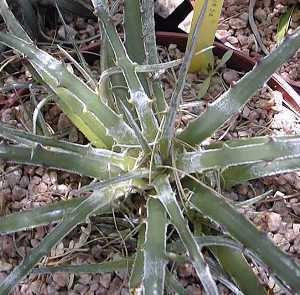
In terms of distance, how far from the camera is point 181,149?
2.71 feet

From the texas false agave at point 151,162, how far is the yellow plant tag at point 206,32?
0.27ft

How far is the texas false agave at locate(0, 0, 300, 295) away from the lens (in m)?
0.71

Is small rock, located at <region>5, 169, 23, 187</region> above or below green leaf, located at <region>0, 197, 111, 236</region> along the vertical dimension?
above

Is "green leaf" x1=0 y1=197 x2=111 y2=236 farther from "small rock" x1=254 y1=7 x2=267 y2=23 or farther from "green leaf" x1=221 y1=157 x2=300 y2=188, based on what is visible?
"small rock" x1=254 y1=7 x2=267 y2=23

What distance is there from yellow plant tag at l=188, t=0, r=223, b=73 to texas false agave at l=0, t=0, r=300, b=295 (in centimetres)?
8

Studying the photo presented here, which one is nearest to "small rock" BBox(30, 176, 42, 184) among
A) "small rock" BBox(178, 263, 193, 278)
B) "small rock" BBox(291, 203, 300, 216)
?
"small rock" BBox(178, 263, 193, 278)

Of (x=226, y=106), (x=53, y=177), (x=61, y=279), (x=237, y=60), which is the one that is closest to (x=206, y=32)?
(x=237, y=60)

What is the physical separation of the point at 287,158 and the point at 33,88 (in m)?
0.43

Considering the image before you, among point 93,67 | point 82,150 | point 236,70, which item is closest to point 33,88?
point 93,67

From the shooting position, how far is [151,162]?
2.51 feet

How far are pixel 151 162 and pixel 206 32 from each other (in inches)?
11.0

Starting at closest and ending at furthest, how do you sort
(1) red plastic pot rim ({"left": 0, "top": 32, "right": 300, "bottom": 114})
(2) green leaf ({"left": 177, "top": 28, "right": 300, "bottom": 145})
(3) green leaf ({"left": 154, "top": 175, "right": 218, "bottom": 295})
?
(3) green leaf ({"left": 154, "top": 175, "right": 218, "bottom": 295})
(2) green leaf ({"left": 177, "top": 28, "right": 300, "bottom": 145})
(1) red plastic pot rim ({"left": 0, "top": 32, "right": 300, "bottom": 114})

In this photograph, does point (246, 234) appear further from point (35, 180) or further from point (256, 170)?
point (35, 180)

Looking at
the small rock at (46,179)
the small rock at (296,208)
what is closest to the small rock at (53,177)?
the small rock at (46,179)
